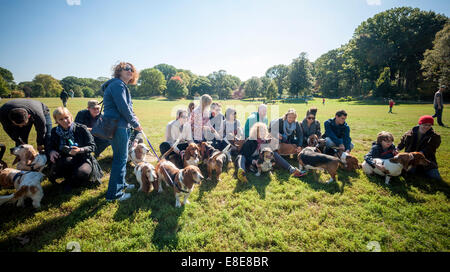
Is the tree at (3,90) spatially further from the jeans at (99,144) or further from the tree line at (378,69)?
the jeans at (99,144)

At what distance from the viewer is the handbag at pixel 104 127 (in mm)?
3115

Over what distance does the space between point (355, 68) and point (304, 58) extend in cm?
1547

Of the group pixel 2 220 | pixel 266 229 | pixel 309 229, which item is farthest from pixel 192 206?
pixel 2 220

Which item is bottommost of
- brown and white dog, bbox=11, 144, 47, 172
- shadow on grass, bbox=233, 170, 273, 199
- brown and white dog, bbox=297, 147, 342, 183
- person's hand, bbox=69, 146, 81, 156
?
shadow on grass, bbox=233, 170, 273, 199

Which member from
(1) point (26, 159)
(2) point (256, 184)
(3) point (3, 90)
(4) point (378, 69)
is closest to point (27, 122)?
(1) point (26, 159)

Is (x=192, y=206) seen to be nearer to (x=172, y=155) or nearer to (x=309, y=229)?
(x=172, y=155)

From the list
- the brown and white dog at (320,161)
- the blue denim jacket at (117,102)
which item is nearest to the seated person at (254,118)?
the brown and white dog at (320,161)

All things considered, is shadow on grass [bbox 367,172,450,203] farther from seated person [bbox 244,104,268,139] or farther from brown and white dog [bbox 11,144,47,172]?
brown and white dog [bbox 11,144,47,172]

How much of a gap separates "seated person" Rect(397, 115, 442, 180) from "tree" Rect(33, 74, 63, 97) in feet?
293

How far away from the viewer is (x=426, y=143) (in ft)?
15.0

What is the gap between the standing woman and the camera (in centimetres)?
316

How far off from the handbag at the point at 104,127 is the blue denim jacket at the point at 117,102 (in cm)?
9

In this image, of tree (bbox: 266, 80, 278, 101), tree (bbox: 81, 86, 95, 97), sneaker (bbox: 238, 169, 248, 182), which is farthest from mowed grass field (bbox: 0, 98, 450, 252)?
tree (bbox: 81, 86, 95, 97)

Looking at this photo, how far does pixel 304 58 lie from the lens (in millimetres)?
53719
